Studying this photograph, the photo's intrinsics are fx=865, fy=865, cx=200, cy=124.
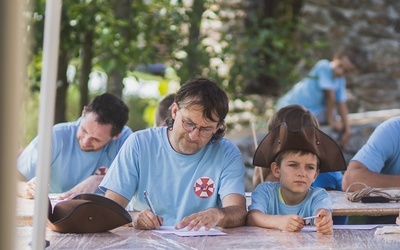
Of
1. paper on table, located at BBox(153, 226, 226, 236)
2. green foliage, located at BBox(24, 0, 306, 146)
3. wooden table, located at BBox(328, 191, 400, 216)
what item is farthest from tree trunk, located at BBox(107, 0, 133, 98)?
paper on table, located at BBox(153, 226, 226, 236)

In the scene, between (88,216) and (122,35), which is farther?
(122,35)

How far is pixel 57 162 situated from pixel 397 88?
648 cm

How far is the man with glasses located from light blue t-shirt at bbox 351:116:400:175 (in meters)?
1.15

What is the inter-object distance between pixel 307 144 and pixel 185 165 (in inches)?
21.0

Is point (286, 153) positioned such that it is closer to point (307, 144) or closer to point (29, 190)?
point (307, 144)

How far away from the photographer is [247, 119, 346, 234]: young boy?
3564 millimetres

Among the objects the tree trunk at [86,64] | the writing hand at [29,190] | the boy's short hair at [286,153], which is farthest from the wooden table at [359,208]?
the tree trunk at [86,64]

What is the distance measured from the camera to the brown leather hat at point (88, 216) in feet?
10.4

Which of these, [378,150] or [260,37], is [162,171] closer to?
[378,150]

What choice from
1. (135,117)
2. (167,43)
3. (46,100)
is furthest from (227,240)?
(135,117)

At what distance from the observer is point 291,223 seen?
130 inches

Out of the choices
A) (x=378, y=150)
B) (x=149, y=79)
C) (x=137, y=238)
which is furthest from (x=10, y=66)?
(x=149, y=79)

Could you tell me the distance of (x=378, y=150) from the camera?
4.68 m

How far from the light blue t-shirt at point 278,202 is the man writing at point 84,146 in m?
1.24
